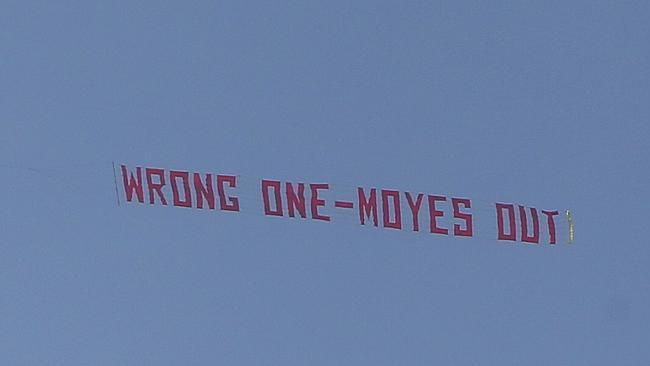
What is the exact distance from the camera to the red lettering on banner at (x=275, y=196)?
1349 mm

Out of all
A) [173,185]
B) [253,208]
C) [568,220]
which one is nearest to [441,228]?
[568,220]

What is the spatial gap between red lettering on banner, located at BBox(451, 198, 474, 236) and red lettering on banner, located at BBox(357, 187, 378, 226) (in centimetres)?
13

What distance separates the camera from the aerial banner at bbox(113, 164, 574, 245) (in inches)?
50.9

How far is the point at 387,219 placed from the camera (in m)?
1.34

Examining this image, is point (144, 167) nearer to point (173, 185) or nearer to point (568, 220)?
point (173, 185)

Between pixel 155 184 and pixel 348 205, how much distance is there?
0.32 meters

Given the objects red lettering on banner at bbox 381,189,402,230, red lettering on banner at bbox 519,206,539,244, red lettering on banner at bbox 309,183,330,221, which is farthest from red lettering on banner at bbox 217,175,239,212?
red lettering on banner at bbox 519,206,539,244

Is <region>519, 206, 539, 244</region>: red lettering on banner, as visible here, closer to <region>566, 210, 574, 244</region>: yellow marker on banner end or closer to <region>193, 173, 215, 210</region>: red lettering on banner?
<region>566, 210, 574, 244</region>: yellow marker on banner end

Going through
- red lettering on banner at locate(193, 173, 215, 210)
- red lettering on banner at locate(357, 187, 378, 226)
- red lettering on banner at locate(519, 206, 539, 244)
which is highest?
red lettering on banner at locate(193, 173, 215, 210)

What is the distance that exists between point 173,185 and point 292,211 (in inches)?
8.0

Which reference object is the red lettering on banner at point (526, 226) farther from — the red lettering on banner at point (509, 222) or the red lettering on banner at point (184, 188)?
the red lettering on banner at point (184, 188)

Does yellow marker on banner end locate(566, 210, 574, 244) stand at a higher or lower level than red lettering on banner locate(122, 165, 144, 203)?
lower

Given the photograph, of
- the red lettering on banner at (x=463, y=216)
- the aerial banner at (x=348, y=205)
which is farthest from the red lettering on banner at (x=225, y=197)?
the red lettering on banner at (x=463, y=216)

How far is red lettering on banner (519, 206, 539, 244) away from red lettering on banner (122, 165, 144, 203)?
620 millimetres
